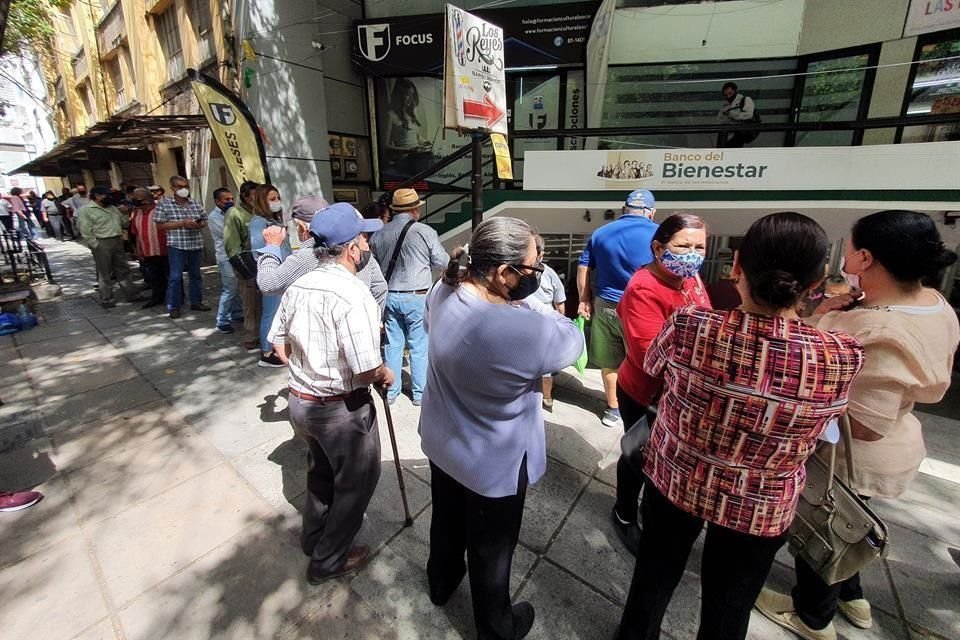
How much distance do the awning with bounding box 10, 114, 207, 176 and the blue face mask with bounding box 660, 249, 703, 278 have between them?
29.6 feet

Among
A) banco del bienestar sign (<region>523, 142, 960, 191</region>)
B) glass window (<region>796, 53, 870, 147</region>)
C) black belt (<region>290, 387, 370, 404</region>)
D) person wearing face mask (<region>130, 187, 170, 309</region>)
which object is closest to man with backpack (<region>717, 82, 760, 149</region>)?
glass window (<region>796, 53, 870, 147</region>)

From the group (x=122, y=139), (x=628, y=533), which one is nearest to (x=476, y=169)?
(x=628, y=533)

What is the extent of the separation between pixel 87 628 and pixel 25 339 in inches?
215

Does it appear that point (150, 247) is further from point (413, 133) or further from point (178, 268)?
point (413, 133)

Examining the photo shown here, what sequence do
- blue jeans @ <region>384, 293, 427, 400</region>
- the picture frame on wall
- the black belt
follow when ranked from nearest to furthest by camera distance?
the black belt → blue jeans @ <region>384, 293, 427, 400</region> → the picture frame on wall

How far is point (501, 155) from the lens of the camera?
17.4 ft

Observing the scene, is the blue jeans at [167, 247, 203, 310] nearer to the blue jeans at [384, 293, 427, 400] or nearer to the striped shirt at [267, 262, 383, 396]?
the blue jeans at [384, 293, 427, 400]

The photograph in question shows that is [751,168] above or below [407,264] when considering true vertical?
above

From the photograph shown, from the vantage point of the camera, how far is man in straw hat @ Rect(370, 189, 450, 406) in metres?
3.60

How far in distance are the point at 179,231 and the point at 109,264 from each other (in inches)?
69.0

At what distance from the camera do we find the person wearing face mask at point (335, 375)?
1841 millimetres

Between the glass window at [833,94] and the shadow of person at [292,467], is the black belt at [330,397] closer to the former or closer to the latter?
the shadow of person at [292,467]

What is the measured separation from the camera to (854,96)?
6730 mm

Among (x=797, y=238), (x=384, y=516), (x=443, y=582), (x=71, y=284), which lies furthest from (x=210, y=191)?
(x=797, y=238)
